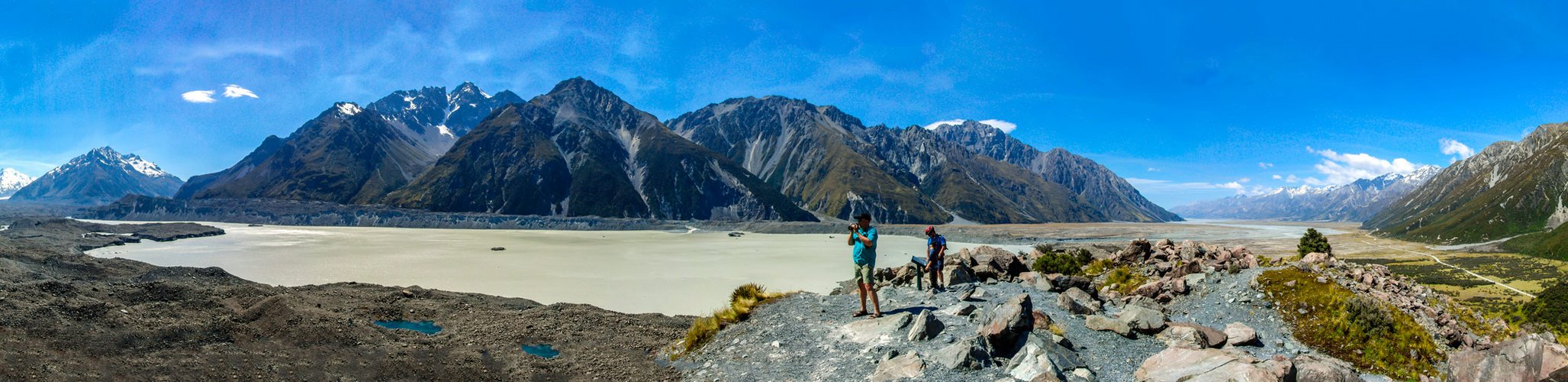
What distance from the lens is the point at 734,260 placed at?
5897cm

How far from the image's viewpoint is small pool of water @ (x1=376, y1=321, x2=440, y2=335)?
1855 cm

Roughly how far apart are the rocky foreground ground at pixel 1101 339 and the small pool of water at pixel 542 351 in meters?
4.03

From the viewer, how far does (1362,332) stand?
11.0 m

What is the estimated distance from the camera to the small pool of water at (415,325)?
18.5 m

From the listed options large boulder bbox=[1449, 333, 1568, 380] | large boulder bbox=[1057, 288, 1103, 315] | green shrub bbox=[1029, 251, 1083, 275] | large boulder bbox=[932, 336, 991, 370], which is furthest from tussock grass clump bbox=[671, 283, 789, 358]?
green shrub bbox=[1029, 251, 1083, 275]

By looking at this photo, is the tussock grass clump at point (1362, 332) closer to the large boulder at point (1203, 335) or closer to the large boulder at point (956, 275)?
the large boulder at point (1203, 335)

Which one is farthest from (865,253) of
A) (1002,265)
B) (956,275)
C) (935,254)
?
(1002,265)

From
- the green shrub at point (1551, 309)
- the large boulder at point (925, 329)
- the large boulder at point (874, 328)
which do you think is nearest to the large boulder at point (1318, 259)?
the large boulder at point (925, 329)

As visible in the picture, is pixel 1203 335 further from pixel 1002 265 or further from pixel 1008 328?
pixel 1002 265

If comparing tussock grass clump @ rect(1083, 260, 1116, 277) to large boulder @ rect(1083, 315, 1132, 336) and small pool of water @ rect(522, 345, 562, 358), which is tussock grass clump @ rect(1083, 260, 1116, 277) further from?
small pool of water @ rect(522, 345, 562, 358)

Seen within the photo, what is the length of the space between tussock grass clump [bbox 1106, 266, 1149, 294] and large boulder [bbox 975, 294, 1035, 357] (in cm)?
901

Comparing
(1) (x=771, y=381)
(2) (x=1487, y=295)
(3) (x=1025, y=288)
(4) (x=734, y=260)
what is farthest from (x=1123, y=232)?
(1) (x=771, y=381)

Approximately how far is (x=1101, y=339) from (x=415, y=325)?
65.2 feet

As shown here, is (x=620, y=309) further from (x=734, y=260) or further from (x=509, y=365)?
(x=734, y=260)
